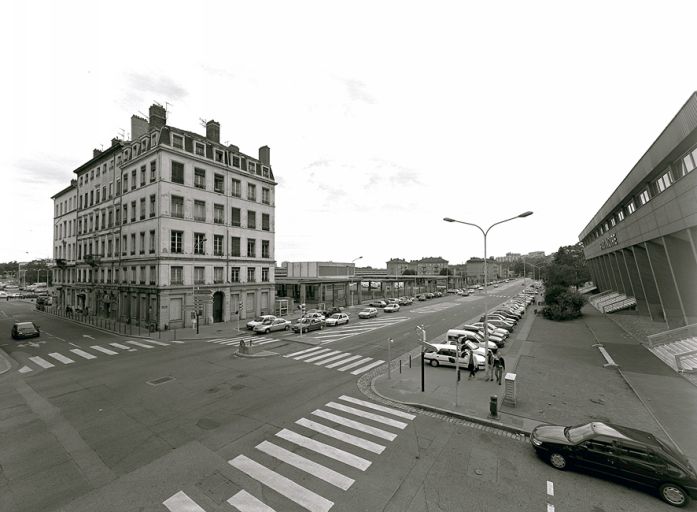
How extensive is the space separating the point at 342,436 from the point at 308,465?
6.58ft

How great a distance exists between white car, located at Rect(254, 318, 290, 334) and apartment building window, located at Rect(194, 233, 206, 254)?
12.3m

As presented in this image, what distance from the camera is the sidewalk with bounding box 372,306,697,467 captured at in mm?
12547

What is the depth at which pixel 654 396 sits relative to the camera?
598 inches

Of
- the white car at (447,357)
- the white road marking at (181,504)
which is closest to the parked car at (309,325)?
the white car at (447,357)

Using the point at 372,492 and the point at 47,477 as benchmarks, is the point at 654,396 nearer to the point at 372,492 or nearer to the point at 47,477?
the point at 372,492

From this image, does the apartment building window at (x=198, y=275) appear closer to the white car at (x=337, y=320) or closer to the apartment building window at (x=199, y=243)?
the apartment building window at (x=199, y=243)

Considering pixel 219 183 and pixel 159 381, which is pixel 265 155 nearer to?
pixel 219 183

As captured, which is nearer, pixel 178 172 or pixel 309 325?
pixel 309 325

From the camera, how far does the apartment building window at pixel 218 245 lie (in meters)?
38.8

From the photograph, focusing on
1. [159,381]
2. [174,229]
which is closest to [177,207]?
[174,229]

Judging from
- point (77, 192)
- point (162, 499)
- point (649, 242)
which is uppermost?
point (77, 192)

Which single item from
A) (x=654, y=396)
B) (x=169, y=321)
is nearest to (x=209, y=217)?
(x=169, y=321)

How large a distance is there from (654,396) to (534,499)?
12.6 m

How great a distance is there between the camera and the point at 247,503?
768 cm
